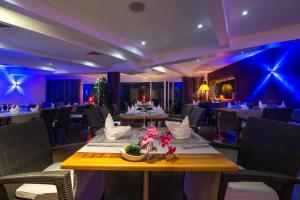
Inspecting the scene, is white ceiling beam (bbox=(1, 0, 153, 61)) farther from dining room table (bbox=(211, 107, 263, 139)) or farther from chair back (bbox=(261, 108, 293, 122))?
chair back (bbox=(261, 108, 293, 122))

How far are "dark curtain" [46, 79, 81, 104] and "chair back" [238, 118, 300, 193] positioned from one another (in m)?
11.2

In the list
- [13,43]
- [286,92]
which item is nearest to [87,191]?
[13,43]

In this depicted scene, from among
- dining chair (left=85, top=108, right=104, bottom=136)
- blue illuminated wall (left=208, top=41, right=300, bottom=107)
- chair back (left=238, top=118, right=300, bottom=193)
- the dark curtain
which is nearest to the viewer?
chair back (left=238, top=118, right=300, bottom=193)

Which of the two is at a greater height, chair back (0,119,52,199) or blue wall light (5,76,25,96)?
blue wall light (5,76,25,96)

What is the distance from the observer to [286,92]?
17.3 ft

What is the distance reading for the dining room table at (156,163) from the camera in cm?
A: 117

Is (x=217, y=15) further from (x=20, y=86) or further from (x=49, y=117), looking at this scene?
(x=20, y=86)

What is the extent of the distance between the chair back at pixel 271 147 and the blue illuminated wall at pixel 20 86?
32.6 feet

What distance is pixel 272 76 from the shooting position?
5.75 m

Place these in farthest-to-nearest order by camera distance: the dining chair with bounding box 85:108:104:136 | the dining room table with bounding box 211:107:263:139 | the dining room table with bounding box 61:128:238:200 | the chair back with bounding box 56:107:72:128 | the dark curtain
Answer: the dark curtain < the chair back with bounding box 56:107:72:128 < the dining room table with bounding box 211:107:263:139 < the dining chair with bounding box 85:108:104:136 < the dining room table with bounding box 61:128:238:200

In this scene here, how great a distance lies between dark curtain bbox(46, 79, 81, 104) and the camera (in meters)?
→ 11.8

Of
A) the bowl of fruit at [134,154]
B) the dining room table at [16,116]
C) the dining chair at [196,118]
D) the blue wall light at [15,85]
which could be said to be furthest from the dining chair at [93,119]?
the blue wall light at [15,85]

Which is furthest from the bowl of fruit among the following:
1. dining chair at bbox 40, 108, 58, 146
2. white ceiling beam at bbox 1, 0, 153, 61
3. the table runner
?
dining chair at bbox 40, 108, 58, 146

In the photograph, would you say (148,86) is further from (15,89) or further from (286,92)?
(286,92)
